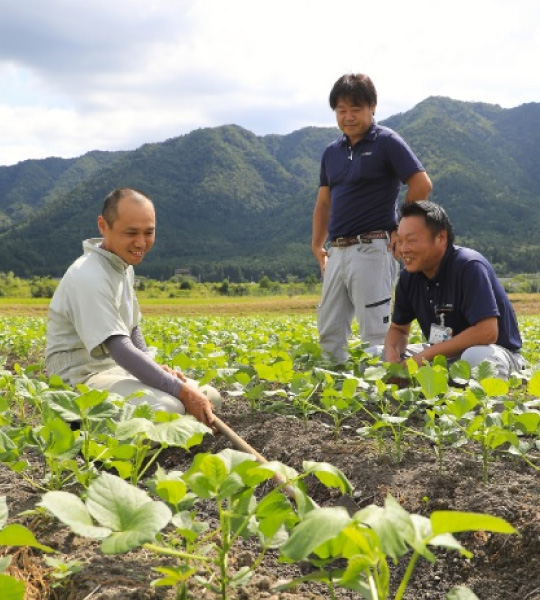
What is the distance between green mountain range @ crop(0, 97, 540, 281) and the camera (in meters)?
98.6

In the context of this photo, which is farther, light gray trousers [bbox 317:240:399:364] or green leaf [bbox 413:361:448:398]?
light gray trousers [bbox 317:240:399:364]

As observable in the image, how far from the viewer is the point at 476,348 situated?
353cm

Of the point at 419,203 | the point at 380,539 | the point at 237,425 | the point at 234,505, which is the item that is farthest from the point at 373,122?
the point at 380,539

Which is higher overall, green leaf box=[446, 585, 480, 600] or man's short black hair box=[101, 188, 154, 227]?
man's short black hair box=[101, 188, 154, 227]

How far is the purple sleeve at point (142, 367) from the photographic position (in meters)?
2.91

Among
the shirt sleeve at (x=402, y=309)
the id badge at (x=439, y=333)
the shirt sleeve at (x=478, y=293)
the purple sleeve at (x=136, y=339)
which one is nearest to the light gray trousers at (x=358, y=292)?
the shirt sleeve at (x=402, y=309)

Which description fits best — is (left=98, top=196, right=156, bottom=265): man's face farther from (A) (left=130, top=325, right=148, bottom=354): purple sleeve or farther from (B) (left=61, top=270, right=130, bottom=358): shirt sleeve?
(A) (left=130, top=325, right=148, bottom=354): purple sleeve

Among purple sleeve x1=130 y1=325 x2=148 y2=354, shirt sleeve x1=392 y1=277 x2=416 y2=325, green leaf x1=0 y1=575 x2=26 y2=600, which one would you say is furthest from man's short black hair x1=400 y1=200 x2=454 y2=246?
green leaf x1=0 y1=575 x2=26 y2=600

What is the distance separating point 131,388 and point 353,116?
2325 millimetres

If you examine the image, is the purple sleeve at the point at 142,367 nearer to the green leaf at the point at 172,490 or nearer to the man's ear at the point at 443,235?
the green leaf at the point at 172,490

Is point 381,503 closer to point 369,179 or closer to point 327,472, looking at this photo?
point 327,472

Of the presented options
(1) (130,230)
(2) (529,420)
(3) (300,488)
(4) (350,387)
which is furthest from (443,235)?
(3) (300,488)

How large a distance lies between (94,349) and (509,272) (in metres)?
77.7

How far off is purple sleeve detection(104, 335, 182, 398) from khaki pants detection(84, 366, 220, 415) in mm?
72
